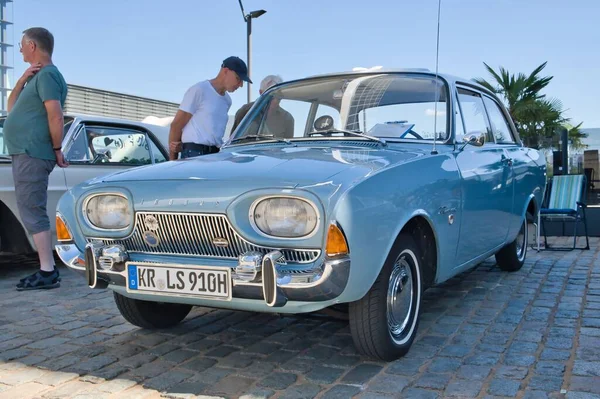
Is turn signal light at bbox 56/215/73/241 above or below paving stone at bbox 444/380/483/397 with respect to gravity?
above

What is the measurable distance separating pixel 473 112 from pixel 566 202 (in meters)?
3.70

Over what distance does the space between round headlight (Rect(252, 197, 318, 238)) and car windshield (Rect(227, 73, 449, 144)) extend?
123 cm

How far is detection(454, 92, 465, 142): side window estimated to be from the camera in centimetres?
427

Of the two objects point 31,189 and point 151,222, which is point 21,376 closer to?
point 151,222

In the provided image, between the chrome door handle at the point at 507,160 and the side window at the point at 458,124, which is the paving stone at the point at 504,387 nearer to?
the side window at the point at 458,124

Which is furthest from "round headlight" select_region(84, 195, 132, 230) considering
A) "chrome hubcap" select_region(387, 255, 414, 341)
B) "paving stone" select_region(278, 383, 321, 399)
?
"chrome hubcap" select_region(387, 255, 414, 341)

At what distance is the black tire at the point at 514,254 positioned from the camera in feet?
18.9

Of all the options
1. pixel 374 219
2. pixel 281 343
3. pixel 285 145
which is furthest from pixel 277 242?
pixel 285 145

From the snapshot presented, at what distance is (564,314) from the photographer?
4285 mm

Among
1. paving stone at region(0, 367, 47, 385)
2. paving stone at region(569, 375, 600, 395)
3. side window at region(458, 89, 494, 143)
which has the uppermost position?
side window at region(458, 89, 494, 143)

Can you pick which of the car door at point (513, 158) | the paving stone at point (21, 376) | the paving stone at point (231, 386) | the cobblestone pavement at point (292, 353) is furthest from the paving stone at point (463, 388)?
the car door at point (513, 158)

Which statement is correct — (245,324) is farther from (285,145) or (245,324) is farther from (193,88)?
(193,88)

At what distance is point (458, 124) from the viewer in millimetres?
4328

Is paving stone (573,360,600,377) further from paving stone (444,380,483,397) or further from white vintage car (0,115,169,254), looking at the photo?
white vintage car (0,115,169,254)
